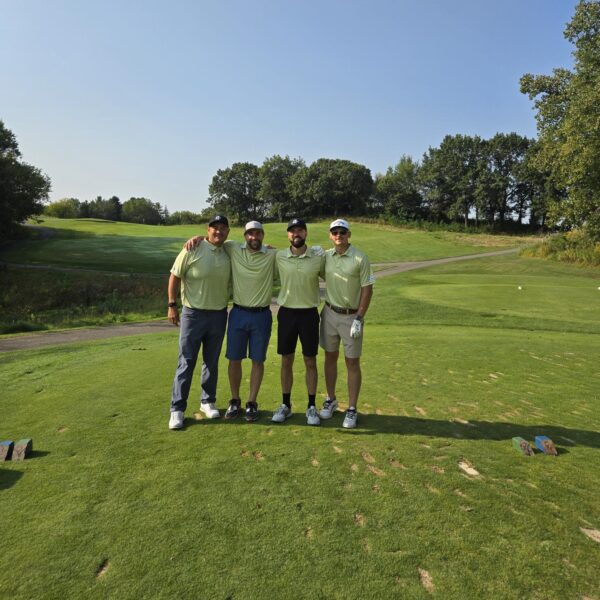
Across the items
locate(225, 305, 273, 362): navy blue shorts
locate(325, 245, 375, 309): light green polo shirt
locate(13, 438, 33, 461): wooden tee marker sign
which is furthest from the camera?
locate(225, 305, 273, 362): navy blue shorts

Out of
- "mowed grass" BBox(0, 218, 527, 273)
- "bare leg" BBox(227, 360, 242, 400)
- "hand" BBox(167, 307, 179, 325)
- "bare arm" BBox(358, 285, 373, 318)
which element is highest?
"bare arm" BBox(358, 285, 373, 318)

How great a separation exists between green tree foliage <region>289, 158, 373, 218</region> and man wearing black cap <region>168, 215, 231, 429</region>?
301 ft

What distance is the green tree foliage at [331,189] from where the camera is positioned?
314 ft

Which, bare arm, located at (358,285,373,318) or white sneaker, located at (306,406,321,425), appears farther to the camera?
bare arm, located at (358,285,373,318)

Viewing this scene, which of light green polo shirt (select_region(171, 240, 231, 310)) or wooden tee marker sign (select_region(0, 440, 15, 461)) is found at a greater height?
light green polo shirt (select_region(171, 240, 231, 310))

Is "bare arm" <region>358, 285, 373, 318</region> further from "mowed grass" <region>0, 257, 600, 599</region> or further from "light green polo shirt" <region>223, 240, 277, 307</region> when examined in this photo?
"mowed grass" <region>0, 257, 600, 599</region>

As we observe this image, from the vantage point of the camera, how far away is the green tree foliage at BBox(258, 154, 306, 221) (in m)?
101

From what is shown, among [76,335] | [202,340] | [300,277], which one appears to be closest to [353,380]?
[300,277]

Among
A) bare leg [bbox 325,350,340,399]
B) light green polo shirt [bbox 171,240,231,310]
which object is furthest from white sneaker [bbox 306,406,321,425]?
light green polo shirt [bbox 171,240,231,310]

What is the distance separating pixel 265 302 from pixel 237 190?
10629cm

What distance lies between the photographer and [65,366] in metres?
8.64

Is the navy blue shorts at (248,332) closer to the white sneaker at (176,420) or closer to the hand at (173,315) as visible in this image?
the hand at (173,315)

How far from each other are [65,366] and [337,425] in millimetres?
6270

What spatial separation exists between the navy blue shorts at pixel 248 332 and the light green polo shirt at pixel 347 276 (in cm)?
97
